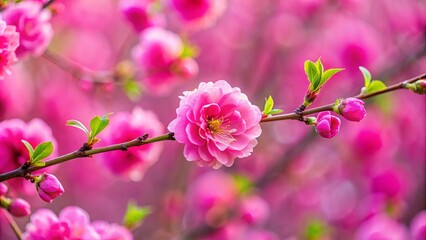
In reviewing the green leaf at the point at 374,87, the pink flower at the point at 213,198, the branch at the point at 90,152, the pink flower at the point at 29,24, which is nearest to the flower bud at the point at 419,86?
the green leaf at the point at 374,87

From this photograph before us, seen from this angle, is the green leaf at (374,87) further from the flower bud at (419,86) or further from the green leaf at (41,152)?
the green leaf at (41,152)

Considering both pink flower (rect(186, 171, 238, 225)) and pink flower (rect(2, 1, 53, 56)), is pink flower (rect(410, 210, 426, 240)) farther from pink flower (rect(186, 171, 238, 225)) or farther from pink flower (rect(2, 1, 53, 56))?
pink flower (rect(2, 1, 53, 56))

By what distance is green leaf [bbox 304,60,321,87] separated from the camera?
96 centimetres

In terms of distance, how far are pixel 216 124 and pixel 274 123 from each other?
1.76 meters

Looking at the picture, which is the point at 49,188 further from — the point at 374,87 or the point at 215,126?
the point at 374,87

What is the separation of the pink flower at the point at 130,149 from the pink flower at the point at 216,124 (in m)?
0.44

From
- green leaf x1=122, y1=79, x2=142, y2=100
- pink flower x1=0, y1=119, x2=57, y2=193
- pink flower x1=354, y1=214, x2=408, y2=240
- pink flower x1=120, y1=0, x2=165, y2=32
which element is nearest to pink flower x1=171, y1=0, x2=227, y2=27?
pink flower x1=120, y1=0, x2=165, y2=32

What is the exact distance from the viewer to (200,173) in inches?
110

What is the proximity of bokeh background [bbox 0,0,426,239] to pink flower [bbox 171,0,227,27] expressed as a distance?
12.1 inches

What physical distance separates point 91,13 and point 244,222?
1334mm

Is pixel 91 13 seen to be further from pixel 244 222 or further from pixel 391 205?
pixel 391 205

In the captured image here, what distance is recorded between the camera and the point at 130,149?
1.34 metres

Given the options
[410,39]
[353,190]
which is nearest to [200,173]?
[353,190]

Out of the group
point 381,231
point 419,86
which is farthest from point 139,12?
point 381,231
